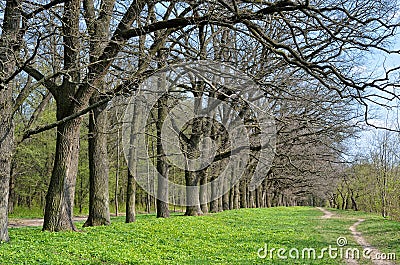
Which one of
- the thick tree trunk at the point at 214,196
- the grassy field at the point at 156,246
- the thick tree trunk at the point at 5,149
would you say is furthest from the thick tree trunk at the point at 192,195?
the thick tree trunk at the point at 5,149

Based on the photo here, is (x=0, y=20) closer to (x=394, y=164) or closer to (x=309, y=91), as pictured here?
(x=309, y=91)

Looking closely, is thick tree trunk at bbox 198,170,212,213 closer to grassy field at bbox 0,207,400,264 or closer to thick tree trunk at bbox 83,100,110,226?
grassy field at bbox 0,207,400,264

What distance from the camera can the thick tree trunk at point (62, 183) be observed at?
11.0 meters

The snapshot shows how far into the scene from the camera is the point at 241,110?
17.7 metres

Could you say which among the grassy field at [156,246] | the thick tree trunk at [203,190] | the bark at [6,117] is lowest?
the grassy field at [156,246]

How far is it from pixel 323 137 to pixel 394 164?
24.8 meters

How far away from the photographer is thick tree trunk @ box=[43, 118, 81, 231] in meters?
11.0

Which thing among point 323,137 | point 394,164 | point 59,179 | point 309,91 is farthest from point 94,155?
point 394,164

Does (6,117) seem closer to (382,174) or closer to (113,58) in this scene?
(113,58)

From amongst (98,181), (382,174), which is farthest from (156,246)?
(382,174)

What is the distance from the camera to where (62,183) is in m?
11.1

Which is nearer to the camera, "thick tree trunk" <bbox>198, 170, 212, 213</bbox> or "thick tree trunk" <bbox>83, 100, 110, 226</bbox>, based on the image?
"thick tree trunk" <bbox>83, 100, 110, 226</bbox>

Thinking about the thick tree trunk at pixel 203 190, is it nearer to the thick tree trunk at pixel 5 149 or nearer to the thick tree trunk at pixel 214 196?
the thick tree trunk at pixel 214 196

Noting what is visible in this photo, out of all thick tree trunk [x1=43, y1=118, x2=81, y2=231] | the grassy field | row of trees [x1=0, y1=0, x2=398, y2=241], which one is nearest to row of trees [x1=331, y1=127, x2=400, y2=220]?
the grassy field
